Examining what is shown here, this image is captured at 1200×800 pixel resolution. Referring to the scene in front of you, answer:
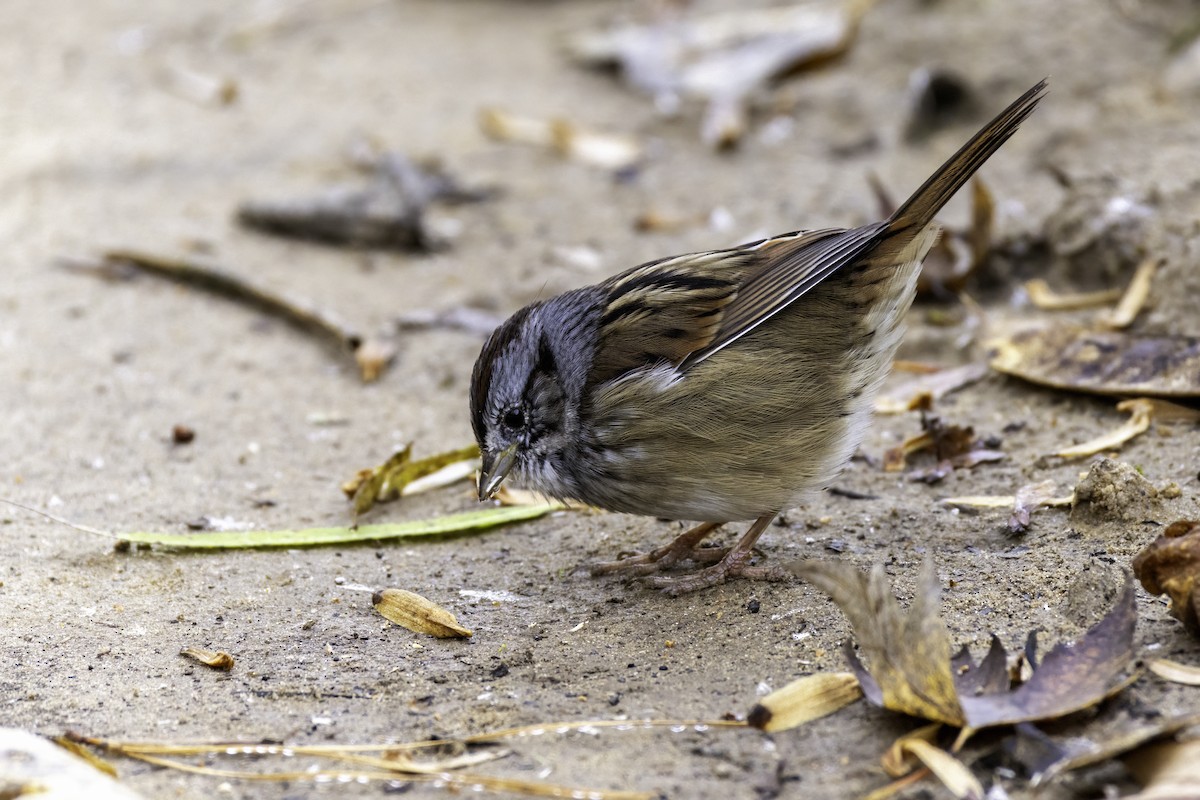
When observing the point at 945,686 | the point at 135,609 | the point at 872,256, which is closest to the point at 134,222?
the point at 135,609

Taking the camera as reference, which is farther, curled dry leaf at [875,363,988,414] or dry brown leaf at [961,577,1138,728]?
curled dry leaf at [875,363,988,414]

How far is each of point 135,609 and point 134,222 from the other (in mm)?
3805

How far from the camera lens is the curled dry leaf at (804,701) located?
9.78ft

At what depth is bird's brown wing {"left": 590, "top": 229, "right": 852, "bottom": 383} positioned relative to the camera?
4.01m

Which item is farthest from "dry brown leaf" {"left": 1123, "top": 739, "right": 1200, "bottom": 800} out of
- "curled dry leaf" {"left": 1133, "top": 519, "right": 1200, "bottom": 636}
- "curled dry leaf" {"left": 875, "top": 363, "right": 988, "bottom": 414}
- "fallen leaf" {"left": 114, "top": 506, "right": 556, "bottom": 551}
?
"curled dry leaf" {"left": 875, "top": 363, "right": 988, "bottom": 414}

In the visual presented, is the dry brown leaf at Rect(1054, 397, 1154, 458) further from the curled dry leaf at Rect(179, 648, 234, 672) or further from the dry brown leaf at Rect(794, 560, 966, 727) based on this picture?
the curled dry leaf at Rect(179, 648, 234, 672)

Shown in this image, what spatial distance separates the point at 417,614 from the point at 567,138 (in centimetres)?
496

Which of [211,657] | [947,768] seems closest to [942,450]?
[947,768]

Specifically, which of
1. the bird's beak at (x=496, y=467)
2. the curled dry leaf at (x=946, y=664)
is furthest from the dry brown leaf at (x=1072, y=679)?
the bird's beak at (x=496, y=467)

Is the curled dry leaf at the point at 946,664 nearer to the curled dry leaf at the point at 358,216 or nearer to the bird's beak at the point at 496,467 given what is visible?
the bird's beak at the point at 496,467

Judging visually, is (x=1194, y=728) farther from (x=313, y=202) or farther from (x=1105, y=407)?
(x=313, y=202)

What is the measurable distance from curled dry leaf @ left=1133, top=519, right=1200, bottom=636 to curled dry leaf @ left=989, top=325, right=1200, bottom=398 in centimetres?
150

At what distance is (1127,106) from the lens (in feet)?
21.7

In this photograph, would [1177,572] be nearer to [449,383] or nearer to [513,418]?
[513,418]
